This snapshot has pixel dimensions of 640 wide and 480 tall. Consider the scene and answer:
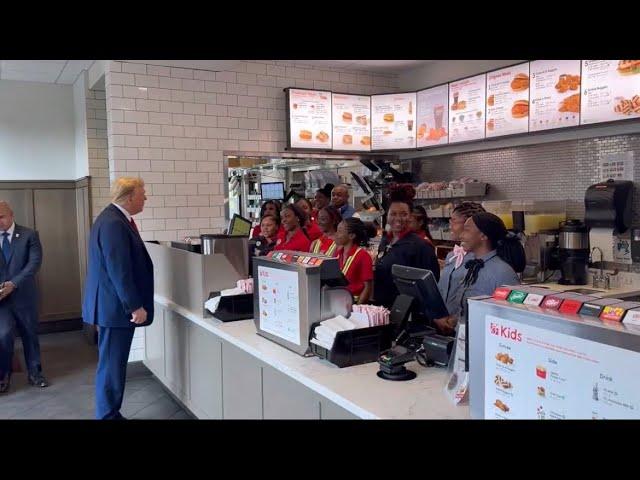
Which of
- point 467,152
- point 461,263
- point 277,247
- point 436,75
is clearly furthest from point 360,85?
point 461,263

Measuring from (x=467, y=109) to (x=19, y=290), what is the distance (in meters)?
5.07

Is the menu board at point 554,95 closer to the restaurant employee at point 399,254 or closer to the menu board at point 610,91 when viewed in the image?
the menu board at point 610,91

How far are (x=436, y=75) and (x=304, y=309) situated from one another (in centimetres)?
512

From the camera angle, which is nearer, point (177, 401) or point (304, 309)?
point (304, 309)

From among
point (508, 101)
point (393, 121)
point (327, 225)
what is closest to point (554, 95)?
point (508, 101)

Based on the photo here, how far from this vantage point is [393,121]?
690 centimetres

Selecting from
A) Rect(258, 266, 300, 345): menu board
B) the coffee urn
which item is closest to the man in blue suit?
Rect(258, 266, 300, 345): menu board

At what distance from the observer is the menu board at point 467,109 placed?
19.3 ft

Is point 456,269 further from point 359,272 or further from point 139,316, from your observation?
point 139,316

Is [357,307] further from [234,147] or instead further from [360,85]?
[360,85]

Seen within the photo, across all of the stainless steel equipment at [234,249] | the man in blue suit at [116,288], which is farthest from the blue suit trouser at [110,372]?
the stainless steel equipment at [234,249]

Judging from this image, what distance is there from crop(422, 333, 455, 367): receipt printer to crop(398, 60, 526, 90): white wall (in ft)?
13.9

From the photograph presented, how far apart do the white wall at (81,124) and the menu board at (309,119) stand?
266 centimetres

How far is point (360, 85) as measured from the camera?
282 inches
